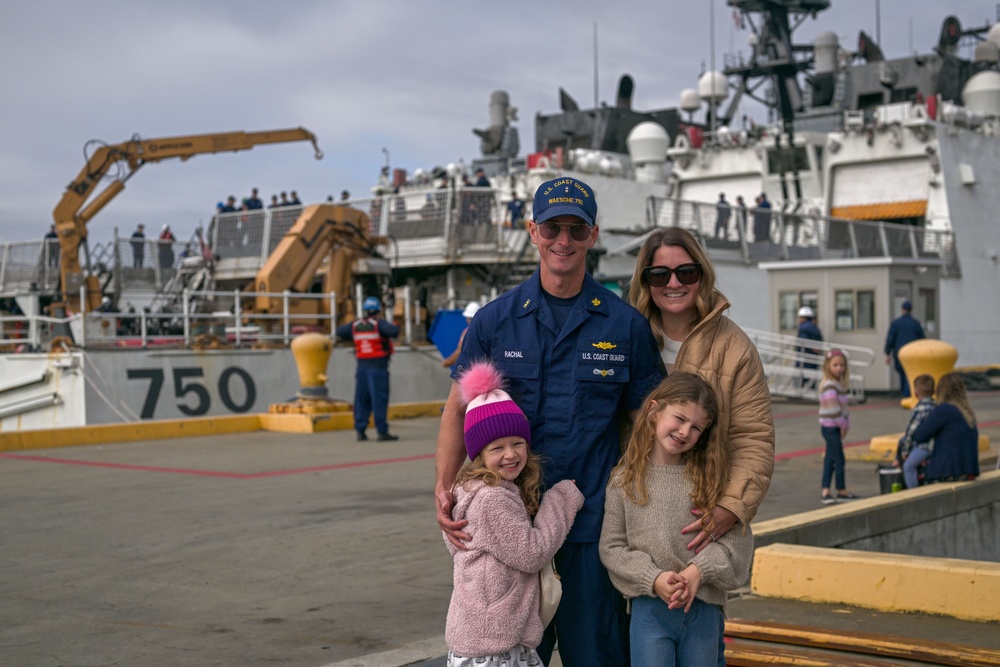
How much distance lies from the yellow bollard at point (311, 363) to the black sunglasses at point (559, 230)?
13.1 m

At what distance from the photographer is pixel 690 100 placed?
43.0 meters

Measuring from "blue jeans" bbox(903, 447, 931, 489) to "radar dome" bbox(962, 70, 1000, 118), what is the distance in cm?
2630

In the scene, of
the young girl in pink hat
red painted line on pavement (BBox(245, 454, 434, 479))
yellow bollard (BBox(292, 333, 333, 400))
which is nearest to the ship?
yellow bollard (BBox(292, 333, 333, 400))

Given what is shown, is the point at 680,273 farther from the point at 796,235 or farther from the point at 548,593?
the point at 796,235

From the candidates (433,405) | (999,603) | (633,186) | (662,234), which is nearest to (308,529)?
(999,603)

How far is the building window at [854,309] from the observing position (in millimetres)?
22500

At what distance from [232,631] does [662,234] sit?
10.1 ft

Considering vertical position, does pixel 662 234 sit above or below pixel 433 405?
above

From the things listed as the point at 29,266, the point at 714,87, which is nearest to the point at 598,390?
the point at 29,266

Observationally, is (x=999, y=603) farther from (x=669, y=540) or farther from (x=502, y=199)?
(x=502, y=199)

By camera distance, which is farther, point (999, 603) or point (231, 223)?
point (231, 223)

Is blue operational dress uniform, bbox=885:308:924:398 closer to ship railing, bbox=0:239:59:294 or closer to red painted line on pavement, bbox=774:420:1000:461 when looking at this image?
red painted line on pavement, bbox=774:420:1000:461

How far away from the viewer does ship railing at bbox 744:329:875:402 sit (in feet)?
71.2

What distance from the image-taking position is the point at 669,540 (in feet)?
11.0
